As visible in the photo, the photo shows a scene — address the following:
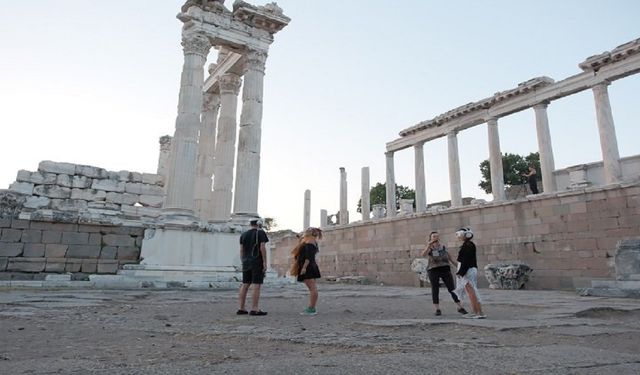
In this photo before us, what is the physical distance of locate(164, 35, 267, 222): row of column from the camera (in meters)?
12.5

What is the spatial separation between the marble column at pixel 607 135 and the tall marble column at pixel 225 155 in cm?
1331

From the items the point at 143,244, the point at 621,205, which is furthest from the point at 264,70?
the point at 621,205

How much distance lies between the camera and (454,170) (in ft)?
70.7

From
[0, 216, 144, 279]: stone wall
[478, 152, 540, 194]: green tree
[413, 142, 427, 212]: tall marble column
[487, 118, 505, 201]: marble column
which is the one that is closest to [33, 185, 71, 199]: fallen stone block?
[0, 216, 144, 279]: stone wall

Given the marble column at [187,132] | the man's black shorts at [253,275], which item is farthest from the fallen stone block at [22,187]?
the man's black shorts at [253,275]

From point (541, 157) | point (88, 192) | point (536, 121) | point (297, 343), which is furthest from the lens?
point (536, 121)

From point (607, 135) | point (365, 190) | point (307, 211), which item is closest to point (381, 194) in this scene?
point (307, 211)

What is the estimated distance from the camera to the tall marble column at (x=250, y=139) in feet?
43.9

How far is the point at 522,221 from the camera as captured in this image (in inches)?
614

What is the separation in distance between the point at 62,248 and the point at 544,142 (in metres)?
18.3

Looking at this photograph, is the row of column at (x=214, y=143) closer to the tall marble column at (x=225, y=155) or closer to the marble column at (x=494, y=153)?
the tall marble column at (x=225, y=155)

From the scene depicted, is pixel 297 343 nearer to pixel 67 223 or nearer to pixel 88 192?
pixel 67 223

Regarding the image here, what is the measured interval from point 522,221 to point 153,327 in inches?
569

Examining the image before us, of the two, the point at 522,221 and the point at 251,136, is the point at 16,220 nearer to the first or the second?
the point at 251,136
